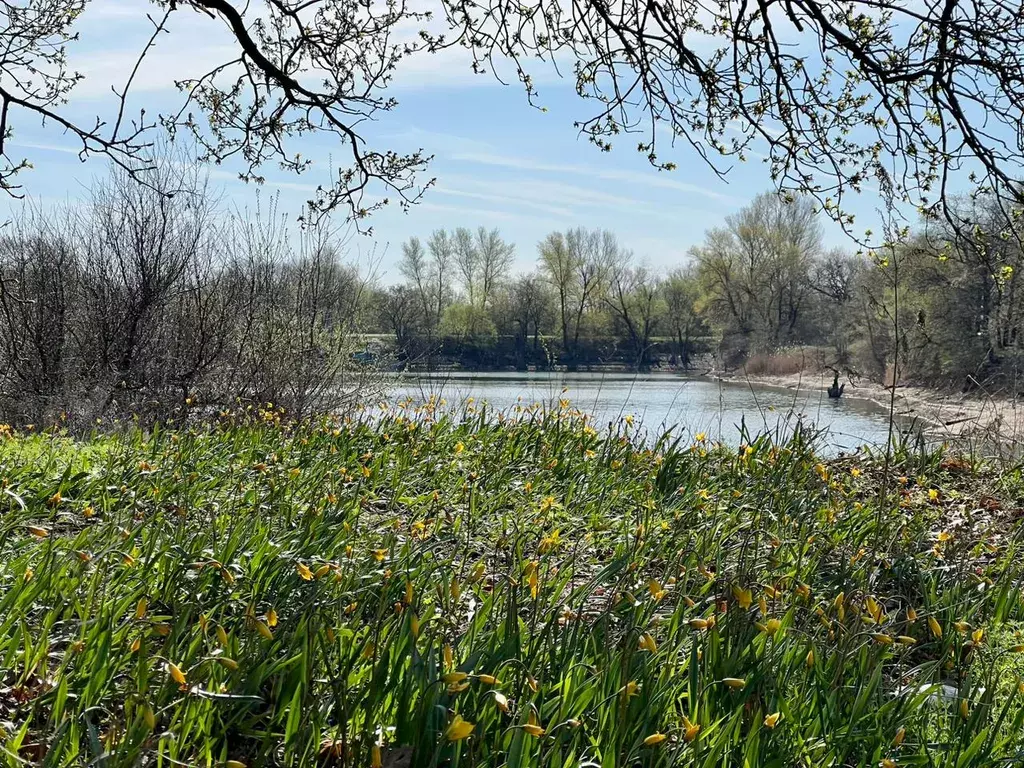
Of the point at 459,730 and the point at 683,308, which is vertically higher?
the point at 683,308

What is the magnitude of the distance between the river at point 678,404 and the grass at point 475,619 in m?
3.51

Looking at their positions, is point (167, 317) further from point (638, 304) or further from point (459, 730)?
point (638, 304)

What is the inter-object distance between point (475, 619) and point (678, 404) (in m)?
17.4

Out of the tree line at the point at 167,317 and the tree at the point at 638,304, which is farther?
the tree at the point at 638,304

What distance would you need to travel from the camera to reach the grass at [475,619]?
212 centimetres

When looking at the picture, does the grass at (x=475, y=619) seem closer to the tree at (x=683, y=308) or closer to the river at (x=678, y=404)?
the river at (x=678, y=404)

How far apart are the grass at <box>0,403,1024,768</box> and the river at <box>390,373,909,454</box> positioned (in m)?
3.51

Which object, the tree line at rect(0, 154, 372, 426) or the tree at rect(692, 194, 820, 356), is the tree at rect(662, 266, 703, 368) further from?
the tree line at rect(0, 154, 372, 426)

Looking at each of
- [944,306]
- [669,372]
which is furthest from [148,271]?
[669,372]

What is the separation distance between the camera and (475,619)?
2.80m

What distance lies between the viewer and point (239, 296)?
11.4 metres

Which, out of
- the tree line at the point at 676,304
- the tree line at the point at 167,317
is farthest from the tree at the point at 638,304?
the tree line at the point at 167,317

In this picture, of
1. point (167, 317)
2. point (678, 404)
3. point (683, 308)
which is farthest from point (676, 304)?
point (167, 317)

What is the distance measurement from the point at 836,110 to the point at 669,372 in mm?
36611
